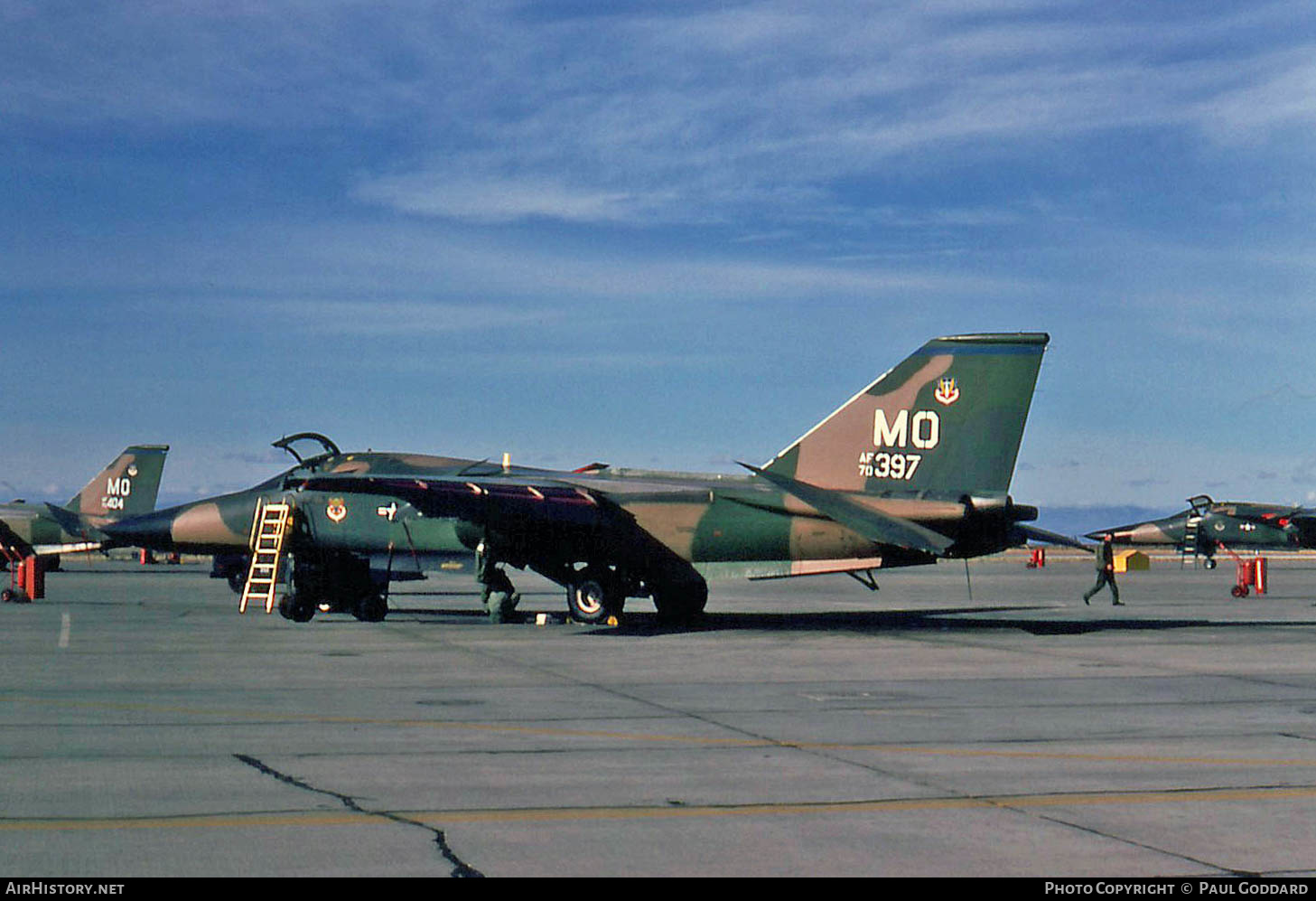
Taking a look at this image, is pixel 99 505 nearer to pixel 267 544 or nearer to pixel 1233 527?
pixel 267 544

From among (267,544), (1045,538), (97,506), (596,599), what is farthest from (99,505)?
(1045,538)

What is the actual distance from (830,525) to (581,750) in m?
12.4

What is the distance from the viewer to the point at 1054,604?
3484 cm

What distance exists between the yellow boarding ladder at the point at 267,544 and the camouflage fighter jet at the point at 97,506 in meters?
28.7

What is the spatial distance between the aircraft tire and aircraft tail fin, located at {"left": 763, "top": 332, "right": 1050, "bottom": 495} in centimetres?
921

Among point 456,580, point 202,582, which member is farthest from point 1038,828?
point 456,580

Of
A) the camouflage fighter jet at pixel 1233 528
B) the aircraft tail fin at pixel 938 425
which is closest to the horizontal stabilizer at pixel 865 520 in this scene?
the aircraft tail fin at pixel 938 425

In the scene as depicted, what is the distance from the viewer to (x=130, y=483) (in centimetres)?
5588

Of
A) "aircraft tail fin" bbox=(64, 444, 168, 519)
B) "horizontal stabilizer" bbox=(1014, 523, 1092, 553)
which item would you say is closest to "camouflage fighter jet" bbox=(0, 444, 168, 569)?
"aircraft tail fin" bbox=(64, 444, 168, 519)

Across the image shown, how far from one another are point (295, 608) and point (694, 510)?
769cm

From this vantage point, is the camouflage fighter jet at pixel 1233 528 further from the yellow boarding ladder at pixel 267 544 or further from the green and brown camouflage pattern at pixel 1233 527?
the yellow boarding ladder at pixel 267 544

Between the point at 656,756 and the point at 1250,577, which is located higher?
the point at 1250,577

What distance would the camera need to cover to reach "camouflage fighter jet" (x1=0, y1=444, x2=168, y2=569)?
5431 cm

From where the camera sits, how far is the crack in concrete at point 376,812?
671 cm
